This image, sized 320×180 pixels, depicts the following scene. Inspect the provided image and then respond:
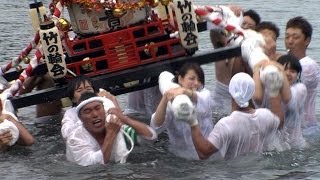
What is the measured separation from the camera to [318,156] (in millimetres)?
7875

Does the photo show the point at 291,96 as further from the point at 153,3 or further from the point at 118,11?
the point at 118,11

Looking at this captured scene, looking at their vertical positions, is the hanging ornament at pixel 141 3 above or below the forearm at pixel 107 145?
above

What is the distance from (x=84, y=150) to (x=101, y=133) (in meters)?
0.23

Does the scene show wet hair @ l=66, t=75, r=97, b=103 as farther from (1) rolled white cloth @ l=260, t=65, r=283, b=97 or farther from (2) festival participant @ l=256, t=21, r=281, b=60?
(2) festival participant @ l=256, t=21, r=281, b=60

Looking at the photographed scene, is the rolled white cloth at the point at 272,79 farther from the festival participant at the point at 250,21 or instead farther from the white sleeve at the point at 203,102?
the festival participant at the point at 250,21

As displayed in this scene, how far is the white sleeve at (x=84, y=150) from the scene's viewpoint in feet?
23.4

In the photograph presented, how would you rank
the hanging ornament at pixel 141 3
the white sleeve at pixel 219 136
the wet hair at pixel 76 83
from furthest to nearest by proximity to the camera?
the hanging ornament at pixel 141 3
the wet hair at pixel 76 83
the white sleeve at pixel 219 136

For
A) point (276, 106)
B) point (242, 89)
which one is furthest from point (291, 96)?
point (242, 89)

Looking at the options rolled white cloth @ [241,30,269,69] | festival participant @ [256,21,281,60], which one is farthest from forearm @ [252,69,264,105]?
festival participant @ [256,21,281,60]

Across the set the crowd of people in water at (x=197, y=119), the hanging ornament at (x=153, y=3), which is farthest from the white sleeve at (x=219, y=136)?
the hanging ornament at (x=153, y=3)

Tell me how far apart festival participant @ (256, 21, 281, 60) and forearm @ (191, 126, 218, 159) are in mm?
1696

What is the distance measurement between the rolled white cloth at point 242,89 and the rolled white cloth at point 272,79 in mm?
321

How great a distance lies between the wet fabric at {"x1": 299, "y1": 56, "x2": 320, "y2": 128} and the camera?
8.24m

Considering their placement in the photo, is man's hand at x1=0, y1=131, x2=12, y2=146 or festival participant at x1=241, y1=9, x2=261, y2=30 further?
festival participant at x1=241, y1=9, x2=261, y2=30
